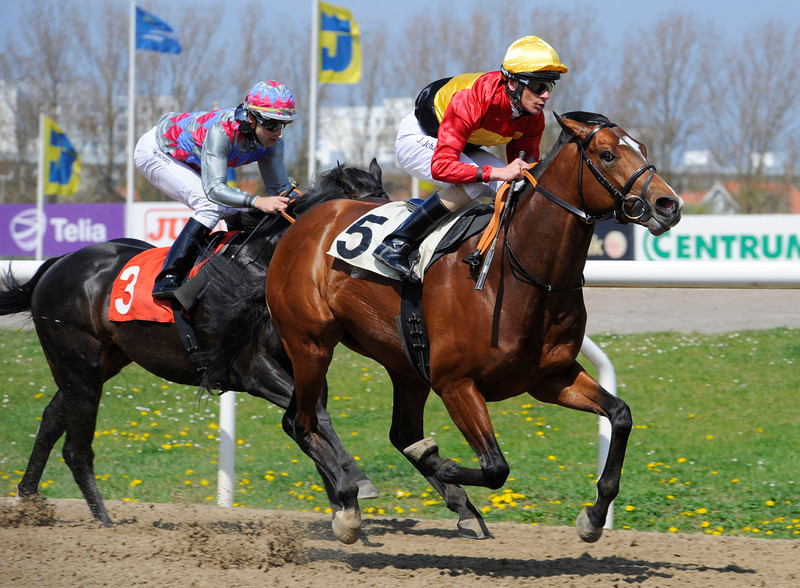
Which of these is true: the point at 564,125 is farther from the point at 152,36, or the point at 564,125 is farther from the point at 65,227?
the point at 65,227

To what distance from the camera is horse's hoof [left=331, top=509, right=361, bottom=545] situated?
3.89 meters

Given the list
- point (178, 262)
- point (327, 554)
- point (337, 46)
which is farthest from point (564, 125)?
point (337, 46)

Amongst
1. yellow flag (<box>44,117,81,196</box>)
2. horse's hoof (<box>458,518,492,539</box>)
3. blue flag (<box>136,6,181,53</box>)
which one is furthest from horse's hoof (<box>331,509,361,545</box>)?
yellow flag (<box>44,117,81,196</box>)

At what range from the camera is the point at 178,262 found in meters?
4.73

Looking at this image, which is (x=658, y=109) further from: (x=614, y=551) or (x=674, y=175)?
(x=614, y=551)

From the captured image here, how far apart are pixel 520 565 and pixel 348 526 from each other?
2.27 ft

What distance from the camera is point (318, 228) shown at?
4.26m

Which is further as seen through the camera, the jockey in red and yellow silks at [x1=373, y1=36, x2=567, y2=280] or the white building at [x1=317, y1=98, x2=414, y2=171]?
the white building at [x1=317, y1=98, x2=414, y2=171]

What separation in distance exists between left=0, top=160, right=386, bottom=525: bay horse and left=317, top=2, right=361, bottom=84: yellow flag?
10928mm

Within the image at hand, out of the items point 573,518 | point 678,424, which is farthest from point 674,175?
point 573,518

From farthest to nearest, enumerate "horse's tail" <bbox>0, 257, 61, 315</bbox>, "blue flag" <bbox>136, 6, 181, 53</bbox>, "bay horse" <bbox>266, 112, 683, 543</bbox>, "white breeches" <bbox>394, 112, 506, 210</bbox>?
1. "blue flag" <bbox>136, 6, 181, 53</bbox>
2. "horse's tail" <bbox>0, 257, 61, 315</bbox>
3. "white breeches" <bbox>394, 112, 506, 210</bbox>
4. "bay horse" <bbox>266, 112, 683, 543</bbox>

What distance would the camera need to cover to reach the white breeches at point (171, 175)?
498cm

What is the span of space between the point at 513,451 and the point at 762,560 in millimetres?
2303

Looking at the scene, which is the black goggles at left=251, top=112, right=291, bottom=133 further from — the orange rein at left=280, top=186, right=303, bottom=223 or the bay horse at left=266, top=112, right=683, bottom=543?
the bay horse at left=266, top=112, right=683, bottom=543
